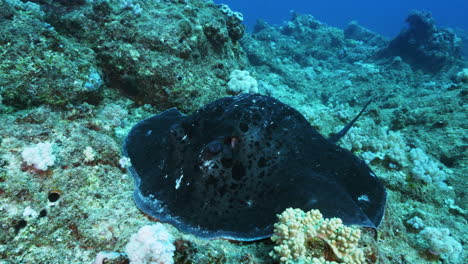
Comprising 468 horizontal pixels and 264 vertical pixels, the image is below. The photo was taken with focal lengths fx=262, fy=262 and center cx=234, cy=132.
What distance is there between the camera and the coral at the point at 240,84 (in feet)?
22.4

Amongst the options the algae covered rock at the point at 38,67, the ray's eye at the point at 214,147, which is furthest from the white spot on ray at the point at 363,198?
the algae covered rock at the point at 38,67

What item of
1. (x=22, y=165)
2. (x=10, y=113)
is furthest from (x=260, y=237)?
(x=10, y=113)

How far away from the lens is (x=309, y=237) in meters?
2.81

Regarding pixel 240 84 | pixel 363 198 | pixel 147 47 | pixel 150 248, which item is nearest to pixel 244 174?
pixel 150 248

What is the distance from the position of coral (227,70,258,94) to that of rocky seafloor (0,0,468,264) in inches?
7.4

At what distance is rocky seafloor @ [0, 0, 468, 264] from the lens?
2803 millimetres

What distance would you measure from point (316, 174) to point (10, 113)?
15.5 feet

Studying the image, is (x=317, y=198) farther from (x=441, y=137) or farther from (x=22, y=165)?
(x=441, y=137)

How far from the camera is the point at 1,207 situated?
9.02 ft

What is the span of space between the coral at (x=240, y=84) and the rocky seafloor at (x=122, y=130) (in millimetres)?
188

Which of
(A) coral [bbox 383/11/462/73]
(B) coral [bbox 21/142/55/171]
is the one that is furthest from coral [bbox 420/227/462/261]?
(A) coral [bbox 383/11/462/73]

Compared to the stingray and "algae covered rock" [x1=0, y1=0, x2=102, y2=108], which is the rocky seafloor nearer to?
"algae covered rock" [x1=0, y1=0, x2=102, y2=108]

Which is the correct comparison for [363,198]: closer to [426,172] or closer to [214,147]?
[214,147]

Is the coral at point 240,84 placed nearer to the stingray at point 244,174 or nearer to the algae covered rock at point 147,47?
the algae covered rock at point 147,47
